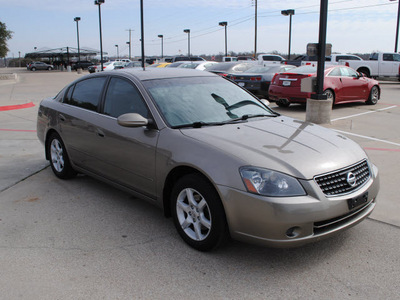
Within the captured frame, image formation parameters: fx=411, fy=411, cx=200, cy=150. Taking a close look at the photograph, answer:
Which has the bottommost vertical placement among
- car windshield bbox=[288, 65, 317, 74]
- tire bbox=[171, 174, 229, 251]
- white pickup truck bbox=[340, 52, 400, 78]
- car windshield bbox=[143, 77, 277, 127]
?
tire bbox=[171, 174, 229, 251]

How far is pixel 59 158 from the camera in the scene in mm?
5789

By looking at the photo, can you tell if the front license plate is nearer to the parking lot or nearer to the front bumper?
the front bumper

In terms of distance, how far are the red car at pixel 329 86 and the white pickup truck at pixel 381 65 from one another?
44.8ft

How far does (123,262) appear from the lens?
350 cm

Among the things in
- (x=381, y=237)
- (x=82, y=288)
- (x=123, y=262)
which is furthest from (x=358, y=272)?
(x=82, y=288)

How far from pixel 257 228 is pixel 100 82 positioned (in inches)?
115

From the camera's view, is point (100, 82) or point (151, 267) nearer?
point (151, 267)

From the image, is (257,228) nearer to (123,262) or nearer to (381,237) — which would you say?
(123,262)

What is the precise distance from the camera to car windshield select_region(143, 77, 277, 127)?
4.20 metres

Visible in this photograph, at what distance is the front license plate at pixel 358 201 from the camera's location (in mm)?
3385

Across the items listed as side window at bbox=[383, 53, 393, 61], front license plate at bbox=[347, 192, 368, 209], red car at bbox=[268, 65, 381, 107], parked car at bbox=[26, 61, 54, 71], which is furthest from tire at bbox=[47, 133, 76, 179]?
parked car at bbox=[26, 61, 54, 71]

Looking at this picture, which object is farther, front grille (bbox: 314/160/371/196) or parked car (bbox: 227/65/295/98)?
parked car (bbox: 227/65/295/98)

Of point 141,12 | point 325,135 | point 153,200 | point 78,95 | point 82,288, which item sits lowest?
point 82,288

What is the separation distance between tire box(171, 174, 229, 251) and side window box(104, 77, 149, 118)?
993 millimetres
